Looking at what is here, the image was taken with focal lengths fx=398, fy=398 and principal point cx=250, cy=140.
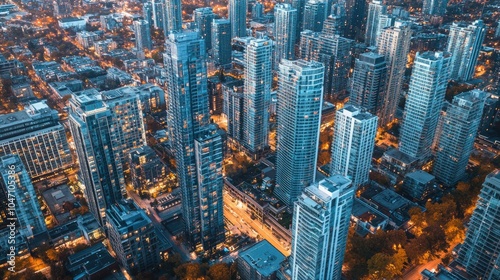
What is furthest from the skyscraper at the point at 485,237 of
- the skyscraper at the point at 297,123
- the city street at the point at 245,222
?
the city street at the point at 245,222

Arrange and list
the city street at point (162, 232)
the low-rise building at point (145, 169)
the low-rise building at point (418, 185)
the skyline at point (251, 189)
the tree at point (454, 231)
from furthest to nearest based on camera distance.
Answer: the low-rise building at point (145, 169), the low-rise building at point (418, 185), the tree at point (454, 231), the city street at point (162, 232), the skyline at point (251, 189)

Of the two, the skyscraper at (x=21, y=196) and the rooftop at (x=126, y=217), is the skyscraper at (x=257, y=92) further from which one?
the skyscraper at (x=21, y=196)

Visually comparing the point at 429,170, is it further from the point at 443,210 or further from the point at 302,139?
the point at 302,139

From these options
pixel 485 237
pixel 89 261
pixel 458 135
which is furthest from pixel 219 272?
pixel 458 135

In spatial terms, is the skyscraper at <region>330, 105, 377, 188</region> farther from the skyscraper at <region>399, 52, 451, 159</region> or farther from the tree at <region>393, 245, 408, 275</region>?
the tree at <region>393, 245, 408, 275</region>

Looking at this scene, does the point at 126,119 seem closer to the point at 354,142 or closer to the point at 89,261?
the point at 89,261

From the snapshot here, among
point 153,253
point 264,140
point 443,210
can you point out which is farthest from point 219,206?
point 443,210

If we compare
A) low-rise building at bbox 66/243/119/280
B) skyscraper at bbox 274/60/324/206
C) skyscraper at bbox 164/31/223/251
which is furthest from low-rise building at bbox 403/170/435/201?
low-rise building at bbox 66/243/119/280
